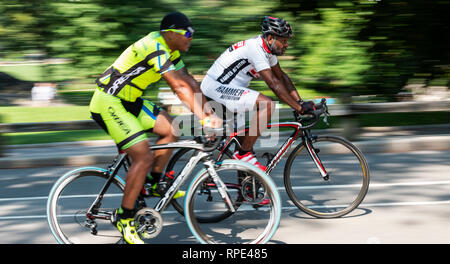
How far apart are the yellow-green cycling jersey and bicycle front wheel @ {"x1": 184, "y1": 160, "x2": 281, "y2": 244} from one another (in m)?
0.90

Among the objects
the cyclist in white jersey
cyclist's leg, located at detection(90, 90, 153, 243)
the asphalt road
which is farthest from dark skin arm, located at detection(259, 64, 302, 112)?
cyclist's leg, located at detection(90, 90, 153, 243)

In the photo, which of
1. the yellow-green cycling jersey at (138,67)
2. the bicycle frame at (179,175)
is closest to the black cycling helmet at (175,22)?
the yellow-green cycling jersey at (138,67)

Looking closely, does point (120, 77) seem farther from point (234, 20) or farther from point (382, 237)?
point (234, 20)

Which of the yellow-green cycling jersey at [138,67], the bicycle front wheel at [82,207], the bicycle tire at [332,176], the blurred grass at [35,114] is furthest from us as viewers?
the blurred grass at [35,114]

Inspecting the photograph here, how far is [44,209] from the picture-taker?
5.68 metres

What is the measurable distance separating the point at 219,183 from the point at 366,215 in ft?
5.97

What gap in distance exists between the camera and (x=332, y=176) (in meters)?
5.26

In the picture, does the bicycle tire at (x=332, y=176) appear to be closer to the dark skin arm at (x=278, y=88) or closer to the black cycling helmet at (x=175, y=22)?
the dark skin arm at (x=278, y=88)

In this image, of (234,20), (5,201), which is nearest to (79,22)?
(234,20)

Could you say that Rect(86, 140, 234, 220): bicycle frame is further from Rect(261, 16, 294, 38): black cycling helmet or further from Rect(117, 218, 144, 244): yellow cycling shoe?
Rect(261, 16, 294, 38): black cycling helmet

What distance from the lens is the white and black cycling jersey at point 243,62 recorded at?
16.1 feet

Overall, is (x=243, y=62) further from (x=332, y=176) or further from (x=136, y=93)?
(x=332, y=176)

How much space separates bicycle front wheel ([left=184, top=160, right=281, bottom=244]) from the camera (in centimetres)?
398
